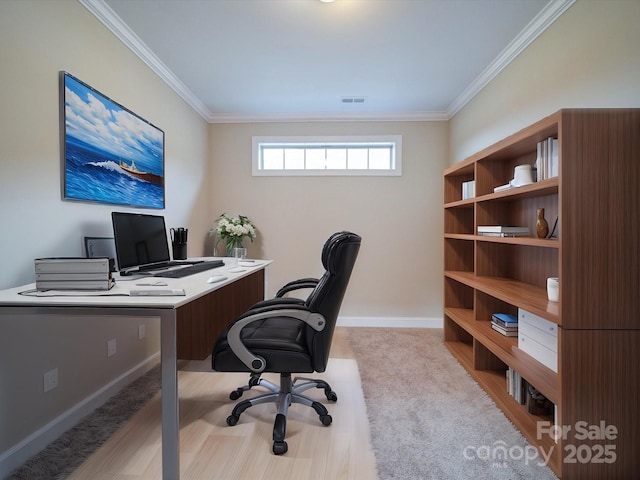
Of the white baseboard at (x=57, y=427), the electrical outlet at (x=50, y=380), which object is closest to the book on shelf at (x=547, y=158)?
the electrical outlet at (x=50, y=380)

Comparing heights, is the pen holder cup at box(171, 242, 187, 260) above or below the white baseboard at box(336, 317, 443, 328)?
above

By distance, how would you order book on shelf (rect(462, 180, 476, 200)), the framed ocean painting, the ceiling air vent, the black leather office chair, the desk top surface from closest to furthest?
the desk top surface, the black leather office chair, the framed ocean painting, book on shelf (rect(462, 180, 476, 200)), the ceiling air vent

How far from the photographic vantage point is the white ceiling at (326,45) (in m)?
2.04

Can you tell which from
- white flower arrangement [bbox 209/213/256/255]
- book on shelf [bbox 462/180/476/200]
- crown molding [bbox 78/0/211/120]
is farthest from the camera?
white flower arrangement [bbox 209/213/256/255]

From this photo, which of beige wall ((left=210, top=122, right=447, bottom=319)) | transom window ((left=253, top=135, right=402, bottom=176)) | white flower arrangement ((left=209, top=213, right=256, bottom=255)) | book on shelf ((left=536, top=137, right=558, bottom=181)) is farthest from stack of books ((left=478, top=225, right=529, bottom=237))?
white flower arrangement ((left=209, top=213, right=256, bottom=255))

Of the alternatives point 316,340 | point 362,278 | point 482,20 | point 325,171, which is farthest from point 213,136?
point 316,340

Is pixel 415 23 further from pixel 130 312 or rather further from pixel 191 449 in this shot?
pixel 191 449

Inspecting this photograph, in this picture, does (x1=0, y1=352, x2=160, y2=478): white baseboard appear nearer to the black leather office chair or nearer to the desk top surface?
the desk top surface

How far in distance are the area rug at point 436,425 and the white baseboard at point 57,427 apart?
170cm

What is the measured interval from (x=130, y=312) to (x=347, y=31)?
2.25 metres

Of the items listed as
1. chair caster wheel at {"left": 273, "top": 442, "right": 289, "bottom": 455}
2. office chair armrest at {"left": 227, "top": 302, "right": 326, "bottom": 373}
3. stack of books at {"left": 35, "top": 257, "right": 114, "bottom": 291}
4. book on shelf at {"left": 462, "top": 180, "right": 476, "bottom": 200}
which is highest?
book on shelf at {"left": 462, "top": 180, "right": 476, "bottom": 200}

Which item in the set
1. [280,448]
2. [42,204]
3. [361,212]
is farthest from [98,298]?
[361,212]

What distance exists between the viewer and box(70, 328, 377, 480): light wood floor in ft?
4.87

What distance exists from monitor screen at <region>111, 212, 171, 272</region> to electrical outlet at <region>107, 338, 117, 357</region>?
0.62m
